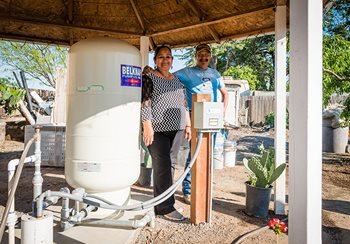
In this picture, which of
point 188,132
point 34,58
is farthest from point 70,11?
point 34,58

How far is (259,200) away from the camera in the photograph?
3004 mm

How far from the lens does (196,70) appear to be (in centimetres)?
346

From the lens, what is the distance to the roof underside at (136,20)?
3.79 meters

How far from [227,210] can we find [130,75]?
6.24 feet

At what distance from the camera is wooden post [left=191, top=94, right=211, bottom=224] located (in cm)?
272

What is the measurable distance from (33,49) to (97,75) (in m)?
17.8

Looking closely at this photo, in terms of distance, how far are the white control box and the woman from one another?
0.28 meters

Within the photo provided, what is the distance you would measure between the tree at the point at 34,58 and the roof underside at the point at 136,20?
14557mm

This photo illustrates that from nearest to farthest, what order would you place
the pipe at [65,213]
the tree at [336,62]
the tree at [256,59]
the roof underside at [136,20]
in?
1. the pipe at [65,213]
2. the roof underside at [136,20]
3. the tree at [336,62]
4. the tree at [256,59]

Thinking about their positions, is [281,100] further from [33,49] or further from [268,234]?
[33,49]

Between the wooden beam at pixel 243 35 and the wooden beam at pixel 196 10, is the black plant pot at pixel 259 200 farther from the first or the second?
the wooden beam at pixel 196 10

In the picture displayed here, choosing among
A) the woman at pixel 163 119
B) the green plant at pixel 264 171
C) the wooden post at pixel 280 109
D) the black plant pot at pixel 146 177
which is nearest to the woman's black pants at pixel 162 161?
the woman at pixel 163 119

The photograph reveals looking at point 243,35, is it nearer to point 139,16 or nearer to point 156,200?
point 139,16

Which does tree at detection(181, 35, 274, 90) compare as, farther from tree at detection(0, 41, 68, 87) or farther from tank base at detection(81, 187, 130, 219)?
tank base at detection(81, 187, 130, 219)
